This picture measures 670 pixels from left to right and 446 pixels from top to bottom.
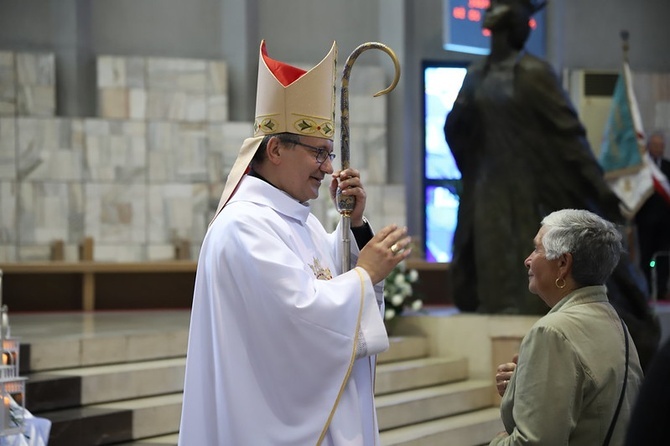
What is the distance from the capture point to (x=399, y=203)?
1311 centimetres

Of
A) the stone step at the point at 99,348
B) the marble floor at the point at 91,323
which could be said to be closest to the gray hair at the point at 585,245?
the stone step at the point at 99,348

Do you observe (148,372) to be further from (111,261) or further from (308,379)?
(111,261)

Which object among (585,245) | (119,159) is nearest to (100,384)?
(585,245)

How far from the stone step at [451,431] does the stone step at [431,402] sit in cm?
5

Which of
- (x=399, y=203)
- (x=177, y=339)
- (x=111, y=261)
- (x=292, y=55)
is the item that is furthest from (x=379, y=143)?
(x=177, y=339)

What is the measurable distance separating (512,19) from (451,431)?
3.43 metres

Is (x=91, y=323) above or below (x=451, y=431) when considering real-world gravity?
above

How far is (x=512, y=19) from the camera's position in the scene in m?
8.70

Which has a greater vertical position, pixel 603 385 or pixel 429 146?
pixel 429 146

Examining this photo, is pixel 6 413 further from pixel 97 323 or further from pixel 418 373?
pixel 97 323

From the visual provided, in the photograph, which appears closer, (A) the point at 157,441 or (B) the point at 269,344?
(B) the point at 269,344

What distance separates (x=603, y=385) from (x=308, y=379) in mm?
869

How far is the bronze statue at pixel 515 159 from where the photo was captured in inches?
333

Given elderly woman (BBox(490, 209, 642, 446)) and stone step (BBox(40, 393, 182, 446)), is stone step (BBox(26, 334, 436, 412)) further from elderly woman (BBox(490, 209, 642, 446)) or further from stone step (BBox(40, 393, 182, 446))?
elderly woman (BBox(490, 209, 642, 446))
